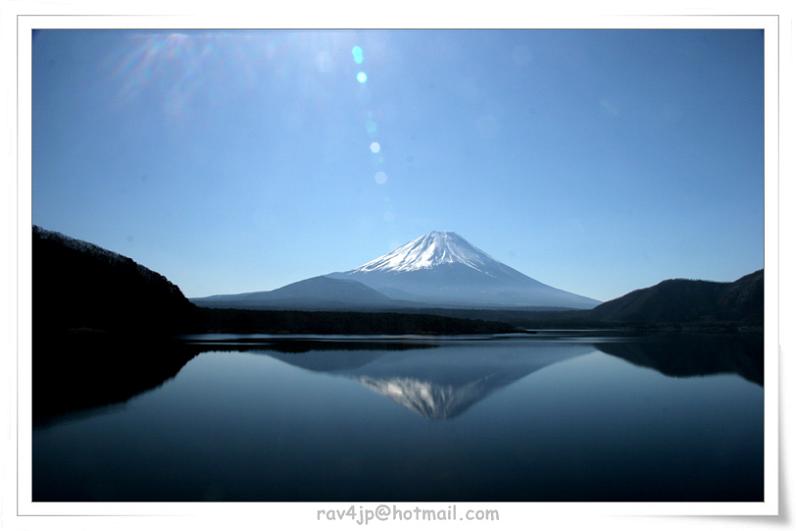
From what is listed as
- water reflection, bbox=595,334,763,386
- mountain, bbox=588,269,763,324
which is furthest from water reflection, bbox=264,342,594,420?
mountain, bbox=588,269,763,324

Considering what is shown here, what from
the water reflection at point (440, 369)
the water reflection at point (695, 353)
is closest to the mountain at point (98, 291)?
the water reflection at point (440, 369)

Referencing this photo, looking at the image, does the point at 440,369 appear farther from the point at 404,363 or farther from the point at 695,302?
the point at 695,302

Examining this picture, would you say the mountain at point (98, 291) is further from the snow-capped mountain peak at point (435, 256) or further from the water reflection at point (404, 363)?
the snow-capped mountain peak at point (435, 256)

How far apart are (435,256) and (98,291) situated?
265 inches

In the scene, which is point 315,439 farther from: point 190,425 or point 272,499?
point 190,425

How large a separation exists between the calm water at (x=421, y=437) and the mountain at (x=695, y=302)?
0.36 m

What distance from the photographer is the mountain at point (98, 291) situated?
4148mm

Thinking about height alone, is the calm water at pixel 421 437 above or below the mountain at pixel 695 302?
below
